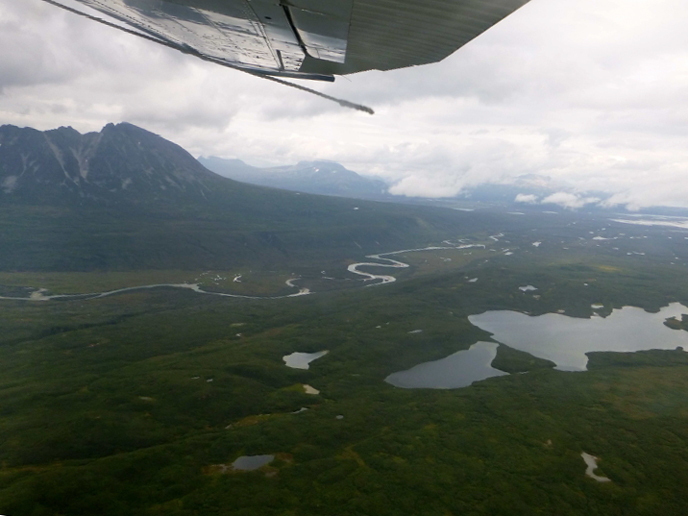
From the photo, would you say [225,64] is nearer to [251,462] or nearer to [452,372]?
[251,462]

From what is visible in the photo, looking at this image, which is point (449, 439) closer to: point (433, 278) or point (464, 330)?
point (464, 330)

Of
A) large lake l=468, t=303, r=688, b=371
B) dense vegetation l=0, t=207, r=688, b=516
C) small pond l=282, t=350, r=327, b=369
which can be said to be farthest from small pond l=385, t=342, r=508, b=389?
small pond l=282, t=350, r=327, b=369

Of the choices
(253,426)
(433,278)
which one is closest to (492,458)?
(253,426)

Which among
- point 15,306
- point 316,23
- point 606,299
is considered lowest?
point 15,306

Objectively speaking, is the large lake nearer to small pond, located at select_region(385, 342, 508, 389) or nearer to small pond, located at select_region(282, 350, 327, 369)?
small pond, located at select_region(385, 342, 508, 389)

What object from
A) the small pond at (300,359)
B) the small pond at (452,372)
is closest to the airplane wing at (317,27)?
the small pond at (452,372)

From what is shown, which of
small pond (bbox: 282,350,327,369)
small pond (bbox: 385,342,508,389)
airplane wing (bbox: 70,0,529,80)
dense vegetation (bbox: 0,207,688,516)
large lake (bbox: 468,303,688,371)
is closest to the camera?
airplane wing (bbox: 70,0,529,80)
